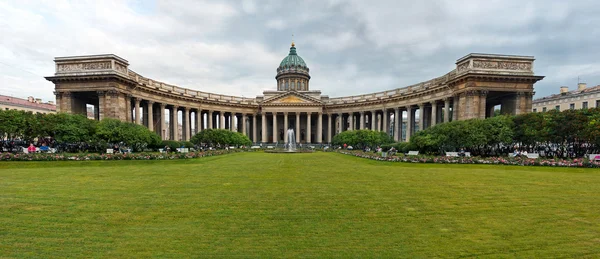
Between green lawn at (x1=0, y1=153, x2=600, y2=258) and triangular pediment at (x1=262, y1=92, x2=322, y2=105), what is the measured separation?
48.9 m

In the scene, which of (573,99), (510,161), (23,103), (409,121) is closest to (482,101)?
(409,121)

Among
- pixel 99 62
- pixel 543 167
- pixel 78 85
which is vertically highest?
pixel 99 62

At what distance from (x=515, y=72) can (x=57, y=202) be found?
42.9m

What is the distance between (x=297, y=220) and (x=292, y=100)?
175 feet

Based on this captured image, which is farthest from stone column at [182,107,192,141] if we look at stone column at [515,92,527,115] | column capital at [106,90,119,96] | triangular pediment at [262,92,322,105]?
stone column at [515,92,527,115]

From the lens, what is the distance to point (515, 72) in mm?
31188

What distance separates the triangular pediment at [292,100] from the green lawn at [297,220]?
4888cm

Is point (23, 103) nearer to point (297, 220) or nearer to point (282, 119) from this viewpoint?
point (282, 119)

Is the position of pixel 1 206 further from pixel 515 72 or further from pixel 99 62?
pixel 515 72

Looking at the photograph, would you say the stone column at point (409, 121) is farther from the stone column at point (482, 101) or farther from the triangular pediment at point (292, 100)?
the triangular pediment at point (292, 100)

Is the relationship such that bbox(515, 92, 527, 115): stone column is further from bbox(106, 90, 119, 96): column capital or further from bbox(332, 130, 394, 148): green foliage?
bbox(106, 90, 119, 96): column capital

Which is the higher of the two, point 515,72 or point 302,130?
point 515,72

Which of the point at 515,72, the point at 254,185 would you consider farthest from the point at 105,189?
the point at 515,72

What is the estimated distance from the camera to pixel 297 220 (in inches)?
234
